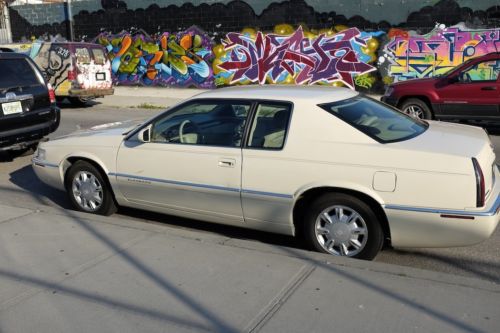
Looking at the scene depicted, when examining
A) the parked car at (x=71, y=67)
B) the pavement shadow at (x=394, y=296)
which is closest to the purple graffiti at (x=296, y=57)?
the parked car at (x=71, y=67)

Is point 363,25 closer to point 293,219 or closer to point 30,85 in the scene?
point 30,85

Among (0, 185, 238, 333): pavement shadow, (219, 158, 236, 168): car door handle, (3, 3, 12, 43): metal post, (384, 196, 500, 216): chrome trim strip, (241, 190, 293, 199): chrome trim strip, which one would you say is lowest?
(0, 185, 238, 333): pavement shadow

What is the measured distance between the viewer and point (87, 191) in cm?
582

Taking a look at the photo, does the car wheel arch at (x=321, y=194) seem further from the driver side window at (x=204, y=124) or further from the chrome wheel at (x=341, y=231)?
the driver side window at (x=204, y=124)

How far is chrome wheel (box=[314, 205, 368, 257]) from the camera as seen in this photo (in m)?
4.41

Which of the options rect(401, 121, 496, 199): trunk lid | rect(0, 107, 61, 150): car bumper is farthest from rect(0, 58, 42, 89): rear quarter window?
rect(401, 121, 496, 199): trunk lid

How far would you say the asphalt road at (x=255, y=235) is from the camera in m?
4.59

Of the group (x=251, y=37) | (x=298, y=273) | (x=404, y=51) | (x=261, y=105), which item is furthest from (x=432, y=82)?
(x=251, y=37)

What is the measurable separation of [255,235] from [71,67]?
12.2 meters

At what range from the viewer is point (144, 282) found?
13.0 feet

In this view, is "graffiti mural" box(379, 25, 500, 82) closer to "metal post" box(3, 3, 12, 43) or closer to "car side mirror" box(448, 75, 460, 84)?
"car side mirror" box(448, 75, 460, 84)

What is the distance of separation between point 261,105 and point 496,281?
244cm

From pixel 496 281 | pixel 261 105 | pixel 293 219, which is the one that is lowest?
pixel 496 281

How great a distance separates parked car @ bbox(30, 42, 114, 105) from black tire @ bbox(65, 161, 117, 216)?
1075cm
